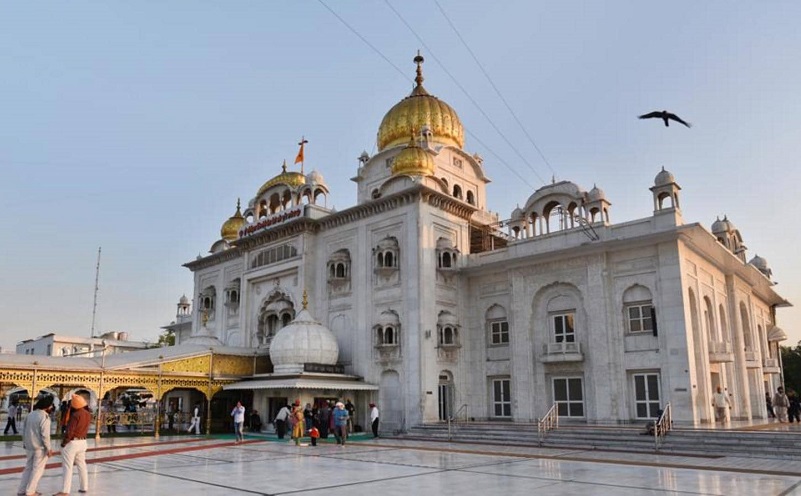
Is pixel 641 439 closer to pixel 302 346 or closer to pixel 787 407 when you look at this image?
pixel 787 407

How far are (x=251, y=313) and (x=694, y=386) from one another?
69.4 feet

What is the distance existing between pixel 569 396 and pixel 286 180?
59.5 feet

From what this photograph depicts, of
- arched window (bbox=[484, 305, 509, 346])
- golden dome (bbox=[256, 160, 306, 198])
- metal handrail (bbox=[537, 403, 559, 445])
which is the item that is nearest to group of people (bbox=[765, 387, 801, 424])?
metal handrail (bbox=[537, 403, 559, 445])

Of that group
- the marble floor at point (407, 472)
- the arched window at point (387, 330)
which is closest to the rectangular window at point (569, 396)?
the marble floor at point (407, 472)

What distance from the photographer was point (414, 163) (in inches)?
1141

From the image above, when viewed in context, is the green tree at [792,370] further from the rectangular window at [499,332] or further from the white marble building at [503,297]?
the rectangular window at [499,332]

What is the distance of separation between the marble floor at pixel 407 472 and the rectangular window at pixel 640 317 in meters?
7.01

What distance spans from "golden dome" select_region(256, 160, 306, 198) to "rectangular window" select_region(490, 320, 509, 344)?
1284cm

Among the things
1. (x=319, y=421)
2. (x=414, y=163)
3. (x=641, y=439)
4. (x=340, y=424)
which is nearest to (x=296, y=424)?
(x=340, y=424)

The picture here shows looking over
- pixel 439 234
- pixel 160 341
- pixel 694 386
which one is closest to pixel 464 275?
pixel 439 234

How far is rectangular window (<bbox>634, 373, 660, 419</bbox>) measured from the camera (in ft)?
71.9

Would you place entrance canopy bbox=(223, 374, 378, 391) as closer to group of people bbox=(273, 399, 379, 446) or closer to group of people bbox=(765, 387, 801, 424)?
group of people bbox=(273, 399, 379, 446)

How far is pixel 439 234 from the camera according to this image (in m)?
27.4

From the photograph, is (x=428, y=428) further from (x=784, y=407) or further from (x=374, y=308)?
(x=784, y=407)
